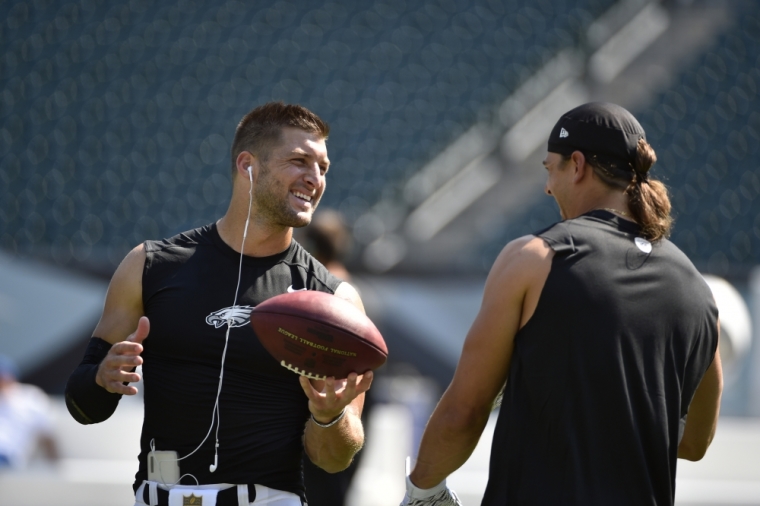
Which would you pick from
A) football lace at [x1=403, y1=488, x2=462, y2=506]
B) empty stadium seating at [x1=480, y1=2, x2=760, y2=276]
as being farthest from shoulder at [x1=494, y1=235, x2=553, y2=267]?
empty stadium seating at [x1=480, y1=2, x2=760, y2=276]

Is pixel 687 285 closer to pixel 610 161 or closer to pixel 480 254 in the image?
pixel 610 161

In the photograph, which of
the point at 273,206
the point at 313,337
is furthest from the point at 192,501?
the point at 273,206

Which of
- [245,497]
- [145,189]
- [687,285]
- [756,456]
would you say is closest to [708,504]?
[756,456]

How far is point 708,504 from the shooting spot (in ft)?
18.1

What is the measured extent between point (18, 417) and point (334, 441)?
188 inches

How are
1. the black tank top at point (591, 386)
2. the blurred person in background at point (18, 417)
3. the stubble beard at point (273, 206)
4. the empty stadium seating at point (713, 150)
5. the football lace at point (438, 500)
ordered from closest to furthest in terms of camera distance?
the black tank top at point (591, 386) < the football lace at point (438, 500) < the stubble beard at point (273, 206) < the blurred person in background at point (18, 417) < the empty stadium seating at point (713, 150)

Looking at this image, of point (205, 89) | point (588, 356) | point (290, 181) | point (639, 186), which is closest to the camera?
point (588, 356)

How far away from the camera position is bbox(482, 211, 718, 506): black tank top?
2207mm

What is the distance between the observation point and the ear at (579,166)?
242cm

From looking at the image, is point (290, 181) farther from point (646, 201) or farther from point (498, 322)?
point (646, 201)

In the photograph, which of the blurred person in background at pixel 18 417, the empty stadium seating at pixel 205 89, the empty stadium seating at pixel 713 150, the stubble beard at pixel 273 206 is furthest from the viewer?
the empty stadium seating at pixel 713 150

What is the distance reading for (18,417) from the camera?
6523 mm

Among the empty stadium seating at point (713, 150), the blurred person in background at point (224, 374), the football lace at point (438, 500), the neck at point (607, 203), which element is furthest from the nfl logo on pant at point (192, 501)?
the empty stadium seating at point (713, 150)

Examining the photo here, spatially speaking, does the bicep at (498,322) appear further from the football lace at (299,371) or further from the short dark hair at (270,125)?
the short dark hair at (270,125)
